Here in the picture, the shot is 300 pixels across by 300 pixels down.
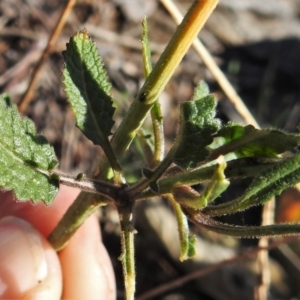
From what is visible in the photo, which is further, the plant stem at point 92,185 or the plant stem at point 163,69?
the plant stem at point 92,185

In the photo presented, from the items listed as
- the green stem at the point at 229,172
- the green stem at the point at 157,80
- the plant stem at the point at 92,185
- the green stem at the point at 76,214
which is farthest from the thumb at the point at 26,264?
the green stem at the point at 229,172

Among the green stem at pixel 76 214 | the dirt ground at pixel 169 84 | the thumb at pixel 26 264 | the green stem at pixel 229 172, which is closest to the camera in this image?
the green stem at pixel 229 172

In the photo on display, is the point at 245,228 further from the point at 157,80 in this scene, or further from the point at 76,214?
the point at 76,214

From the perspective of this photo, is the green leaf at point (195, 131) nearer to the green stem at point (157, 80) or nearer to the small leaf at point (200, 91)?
the green stem at point (157, 80)

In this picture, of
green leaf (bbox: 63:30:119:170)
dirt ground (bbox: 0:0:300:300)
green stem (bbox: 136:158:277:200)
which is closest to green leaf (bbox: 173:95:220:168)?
green stem (bbox: 136:158:277:200)

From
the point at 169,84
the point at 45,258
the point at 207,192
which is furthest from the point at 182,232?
the point at 169,84

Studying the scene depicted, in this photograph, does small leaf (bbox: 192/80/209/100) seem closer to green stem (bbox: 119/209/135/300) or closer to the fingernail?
green stem (bbox: 119/209/135/300)

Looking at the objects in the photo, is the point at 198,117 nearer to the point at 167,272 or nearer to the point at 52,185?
the point at 52,185
